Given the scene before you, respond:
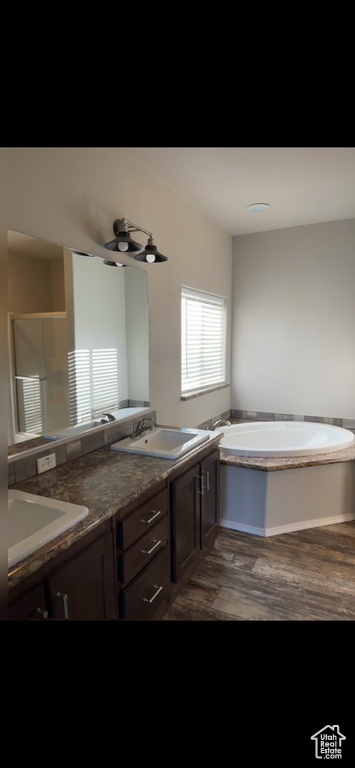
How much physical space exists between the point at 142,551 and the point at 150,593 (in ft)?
0.83

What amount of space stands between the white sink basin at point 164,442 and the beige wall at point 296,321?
6.52 ft

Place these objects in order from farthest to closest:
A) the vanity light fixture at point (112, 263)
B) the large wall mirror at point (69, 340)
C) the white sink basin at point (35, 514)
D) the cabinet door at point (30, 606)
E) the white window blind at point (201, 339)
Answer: the white window blind at point (201, 339)
the vanity light fixture at point (112, 263)
the large wall mirror at point (69, 340)
the white sink basin at point (35, 514)
the cabinet door at point (30, 606)

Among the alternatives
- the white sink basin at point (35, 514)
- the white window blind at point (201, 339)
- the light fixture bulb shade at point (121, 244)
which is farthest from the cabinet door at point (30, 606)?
the white window blind at point (201, 339)

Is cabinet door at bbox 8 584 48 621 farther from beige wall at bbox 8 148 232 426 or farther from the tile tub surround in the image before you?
the tile tub surround

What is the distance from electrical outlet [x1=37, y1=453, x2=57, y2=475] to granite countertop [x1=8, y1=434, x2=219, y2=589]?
23mm

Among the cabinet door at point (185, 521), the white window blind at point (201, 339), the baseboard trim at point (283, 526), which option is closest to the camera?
the cabinet door at point (185, 521)

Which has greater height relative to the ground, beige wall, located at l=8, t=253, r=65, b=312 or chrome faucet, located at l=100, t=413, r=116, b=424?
beige wall, located at l=8, t=253, r=65, b=312

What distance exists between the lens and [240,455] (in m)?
2.92

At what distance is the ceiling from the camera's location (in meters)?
2.31

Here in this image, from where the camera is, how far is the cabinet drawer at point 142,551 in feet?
4.69

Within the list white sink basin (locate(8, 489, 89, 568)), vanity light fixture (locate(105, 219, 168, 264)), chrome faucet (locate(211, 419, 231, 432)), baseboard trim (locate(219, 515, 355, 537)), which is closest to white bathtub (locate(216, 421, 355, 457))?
chrome faucet (locate(211, 419, 231, 432))

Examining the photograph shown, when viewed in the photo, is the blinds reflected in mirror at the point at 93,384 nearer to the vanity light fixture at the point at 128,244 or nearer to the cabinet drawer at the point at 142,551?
the vanity light fixture at the point at 128,244

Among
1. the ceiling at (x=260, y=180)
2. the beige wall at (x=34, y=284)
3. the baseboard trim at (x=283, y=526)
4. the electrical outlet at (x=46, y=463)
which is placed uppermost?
the ceiling at (x=260, y=180)
